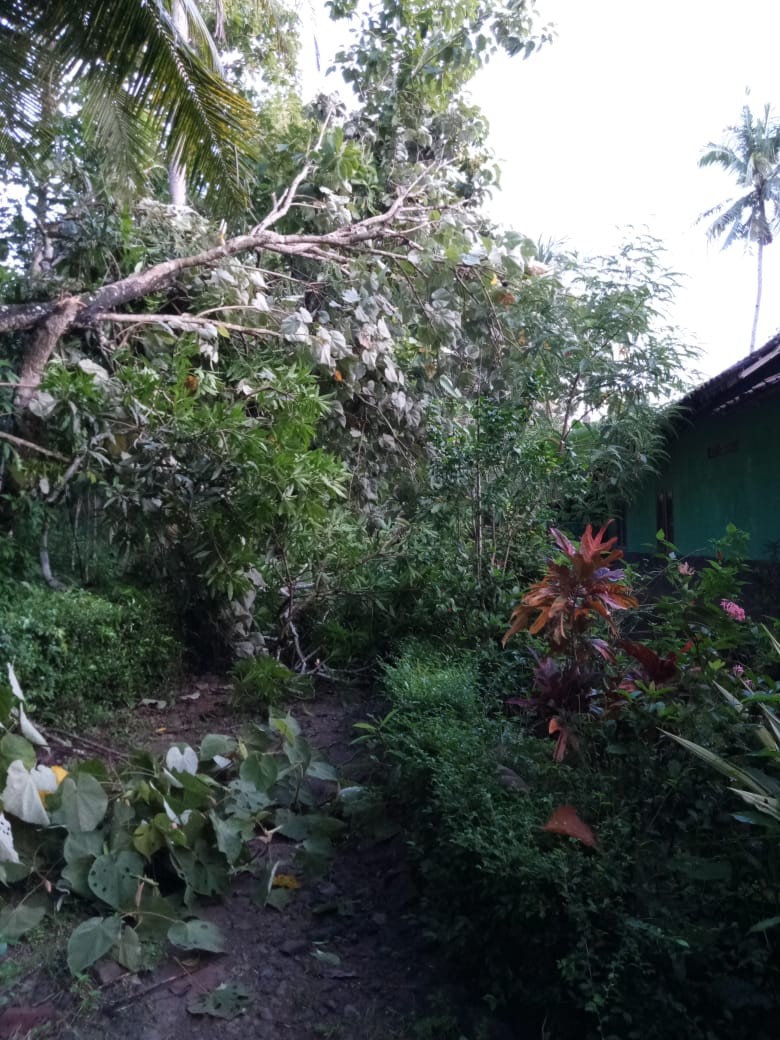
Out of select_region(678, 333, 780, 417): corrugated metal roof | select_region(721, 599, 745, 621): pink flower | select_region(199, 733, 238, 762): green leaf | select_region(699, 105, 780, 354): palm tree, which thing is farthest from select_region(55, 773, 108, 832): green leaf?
select_region(699, 105, 780, 354): palm tree

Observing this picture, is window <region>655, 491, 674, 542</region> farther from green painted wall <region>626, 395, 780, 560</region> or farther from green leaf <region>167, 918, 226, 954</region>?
green leaf <region>167, 918, 226, 954</region>

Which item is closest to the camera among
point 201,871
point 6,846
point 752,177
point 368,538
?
point 6,846

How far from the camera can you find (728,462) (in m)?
8.55

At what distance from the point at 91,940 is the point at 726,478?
7121 millimetres

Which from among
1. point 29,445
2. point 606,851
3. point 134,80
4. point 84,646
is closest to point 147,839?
point 606,851

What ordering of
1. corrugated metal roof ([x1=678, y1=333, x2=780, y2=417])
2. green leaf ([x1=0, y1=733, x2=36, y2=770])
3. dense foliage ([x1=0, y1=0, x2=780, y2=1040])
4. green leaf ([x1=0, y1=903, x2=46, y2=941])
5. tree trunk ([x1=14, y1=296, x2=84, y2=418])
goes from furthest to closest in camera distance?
1. corrugated metal roof ([x1=678, y1=333, x2=780, y2=417])
2. tree trunk ([x1=14, y1=296, x2=84, y2=418])
3. green leaf ([x1=0, y1=733, x2=36, y2=770])
4. green leaf ([x1=0, y1=903, x2=46, y2=941])
5. dense foliage ([x1=0, y1=0, x2=780, y2=1040])

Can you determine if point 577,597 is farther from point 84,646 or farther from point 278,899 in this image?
point 84,646

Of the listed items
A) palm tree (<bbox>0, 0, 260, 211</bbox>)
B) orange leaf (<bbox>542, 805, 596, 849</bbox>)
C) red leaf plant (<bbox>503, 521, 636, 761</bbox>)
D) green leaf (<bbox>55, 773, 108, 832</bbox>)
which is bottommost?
green leaf (<bbox>55, 773, 108, 832</bbox>)

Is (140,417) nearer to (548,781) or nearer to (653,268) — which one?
(548,781)

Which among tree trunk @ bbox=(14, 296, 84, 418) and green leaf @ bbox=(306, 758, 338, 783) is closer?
green leaf @ bbox=(306, 758, 338, 783)

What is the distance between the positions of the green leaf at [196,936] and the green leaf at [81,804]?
0.61 m

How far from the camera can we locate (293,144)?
8750 mm

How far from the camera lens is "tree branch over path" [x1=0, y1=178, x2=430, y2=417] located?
21.3 ft

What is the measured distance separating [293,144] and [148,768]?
6.60 m
